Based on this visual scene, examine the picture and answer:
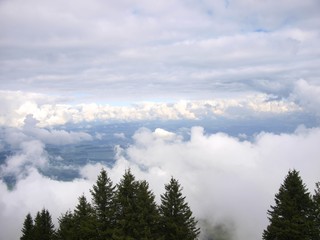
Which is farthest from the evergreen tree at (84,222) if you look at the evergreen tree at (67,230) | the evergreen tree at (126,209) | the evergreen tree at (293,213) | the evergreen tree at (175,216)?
the evergreen tree at (293,213)

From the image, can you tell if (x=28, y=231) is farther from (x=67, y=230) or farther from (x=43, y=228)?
(x=67, y=230)

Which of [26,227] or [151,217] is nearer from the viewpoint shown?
[151,217]

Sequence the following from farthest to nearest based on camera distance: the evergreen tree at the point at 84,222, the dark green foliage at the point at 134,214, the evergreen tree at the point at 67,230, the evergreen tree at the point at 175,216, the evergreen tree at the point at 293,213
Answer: the evergreen tree at the point at 67,230
the evergreen tree at the point at 84,222
the evergreen tree at the point at 175,216
the evergreen tree at the point at 293,213
the dark green foliage at the point at 134,214

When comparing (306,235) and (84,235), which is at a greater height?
(84,235)

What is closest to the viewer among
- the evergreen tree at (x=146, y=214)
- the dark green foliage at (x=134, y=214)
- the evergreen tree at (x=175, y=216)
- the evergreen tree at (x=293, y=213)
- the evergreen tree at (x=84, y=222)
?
the evergreen tree at (x=146, y=214)

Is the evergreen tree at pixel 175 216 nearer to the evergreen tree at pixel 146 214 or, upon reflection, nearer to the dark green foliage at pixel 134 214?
the dark green foliage at pixel 134 214

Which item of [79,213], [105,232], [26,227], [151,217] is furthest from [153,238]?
[26,227]

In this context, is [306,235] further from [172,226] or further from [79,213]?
[79,213]
